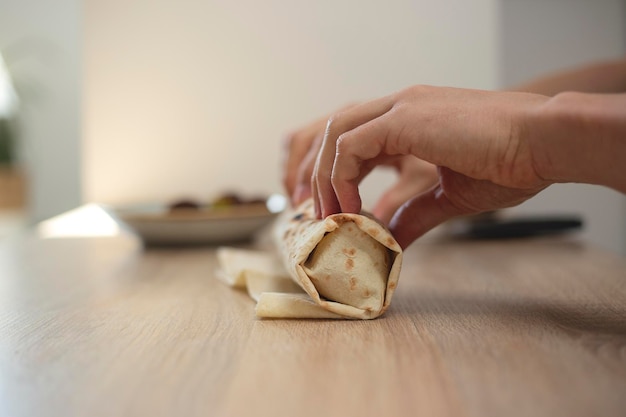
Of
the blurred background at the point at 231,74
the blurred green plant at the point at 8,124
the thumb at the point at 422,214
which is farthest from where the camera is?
the blurred green plant at the point at 8,124

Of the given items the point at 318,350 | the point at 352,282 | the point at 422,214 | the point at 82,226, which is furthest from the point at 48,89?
the point at 318,350

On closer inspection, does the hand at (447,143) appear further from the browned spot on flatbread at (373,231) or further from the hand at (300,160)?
the hand at (300,160)

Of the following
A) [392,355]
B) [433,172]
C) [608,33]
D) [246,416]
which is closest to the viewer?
[246,416]

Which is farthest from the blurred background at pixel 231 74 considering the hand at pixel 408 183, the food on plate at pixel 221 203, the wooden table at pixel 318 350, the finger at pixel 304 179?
the wooden table at pixel 318 350

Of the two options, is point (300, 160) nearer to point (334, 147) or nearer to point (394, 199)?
point (394, 199)

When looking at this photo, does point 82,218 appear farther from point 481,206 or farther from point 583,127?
point 583,127

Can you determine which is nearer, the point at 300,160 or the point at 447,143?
the point at 447,143

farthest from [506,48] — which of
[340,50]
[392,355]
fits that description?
[392,355]
